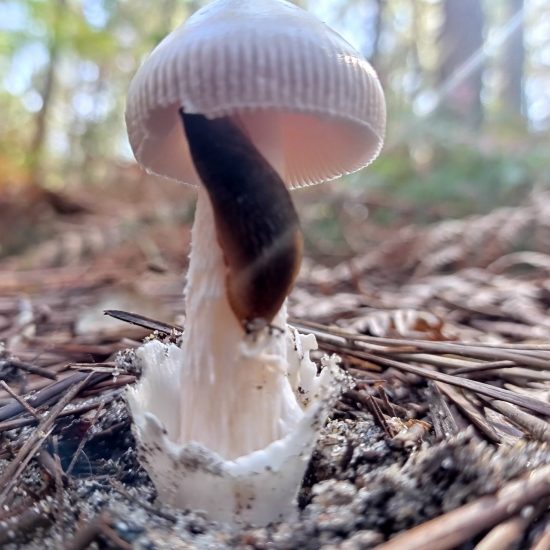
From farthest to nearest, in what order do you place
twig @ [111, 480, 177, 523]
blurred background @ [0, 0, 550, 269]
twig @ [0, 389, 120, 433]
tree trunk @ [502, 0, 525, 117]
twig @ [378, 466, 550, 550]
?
tree trunk @ [502, 0, 525, 117]
blurred background @ [0, 0, 550, 269]
twig @ [0, 389, 120, 433]
twig @ [111, 480, 177, 523]
twig @ [378, 466, 550, 550]

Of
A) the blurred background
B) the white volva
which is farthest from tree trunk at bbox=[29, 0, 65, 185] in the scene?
→ the white volva

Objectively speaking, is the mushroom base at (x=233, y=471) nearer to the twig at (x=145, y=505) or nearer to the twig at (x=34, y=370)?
the twig at (x=145, y=505)

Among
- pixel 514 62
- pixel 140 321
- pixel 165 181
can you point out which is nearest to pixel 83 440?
pixel 140 321

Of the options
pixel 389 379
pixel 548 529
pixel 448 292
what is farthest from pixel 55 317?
pixel 548 529

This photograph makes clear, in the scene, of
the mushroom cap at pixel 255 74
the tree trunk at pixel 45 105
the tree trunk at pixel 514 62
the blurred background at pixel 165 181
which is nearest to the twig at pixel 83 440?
the mushroom cap at pixel 255 74

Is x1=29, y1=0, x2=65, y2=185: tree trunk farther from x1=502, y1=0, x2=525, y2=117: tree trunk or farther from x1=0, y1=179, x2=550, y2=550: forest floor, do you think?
x1=502, y1=0, x2=525, y2=117: tree trunk

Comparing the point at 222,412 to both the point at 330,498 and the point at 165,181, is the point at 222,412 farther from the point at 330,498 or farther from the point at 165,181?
the point at 165,181

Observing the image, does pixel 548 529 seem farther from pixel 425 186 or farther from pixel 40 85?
pixel 40 85
